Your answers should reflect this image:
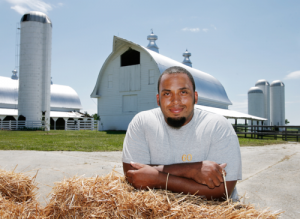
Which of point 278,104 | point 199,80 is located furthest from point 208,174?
point 278,104

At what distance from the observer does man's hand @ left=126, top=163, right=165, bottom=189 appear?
1.70 m

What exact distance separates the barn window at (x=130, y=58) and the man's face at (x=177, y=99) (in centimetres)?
2149

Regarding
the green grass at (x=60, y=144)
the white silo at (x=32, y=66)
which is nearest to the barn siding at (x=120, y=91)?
the white silo at (x=32, y=66)

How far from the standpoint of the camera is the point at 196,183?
168cm

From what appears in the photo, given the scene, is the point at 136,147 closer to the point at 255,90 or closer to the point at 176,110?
the point at 176,110

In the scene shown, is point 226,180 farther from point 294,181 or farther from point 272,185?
point 294,181

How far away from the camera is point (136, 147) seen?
Answer: 1949 millimetres

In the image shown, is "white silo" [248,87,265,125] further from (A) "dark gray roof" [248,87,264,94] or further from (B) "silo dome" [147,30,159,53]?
(B) "silo dome" [147,30,159,53]

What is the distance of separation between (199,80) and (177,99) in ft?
78.9

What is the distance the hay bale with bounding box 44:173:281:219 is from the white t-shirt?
11.2 inches

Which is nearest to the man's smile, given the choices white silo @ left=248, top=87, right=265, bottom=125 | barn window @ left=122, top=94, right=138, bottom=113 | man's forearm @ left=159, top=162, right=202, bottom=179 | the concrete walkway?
man's forearm @ left=159, top=162, right=202, bottom=179


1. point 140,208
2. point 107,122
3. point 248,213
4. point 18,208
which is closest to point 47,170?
point 18,208

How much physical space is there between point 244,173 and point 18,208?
4.13 meters

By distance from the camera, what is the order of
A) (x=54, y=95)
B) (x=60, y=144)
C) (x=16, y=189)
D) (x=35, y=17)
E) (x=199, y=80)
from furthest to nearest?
(x=54, y=95), (x=35, y=17), (x=199, y=80), (x=60, y=144), (x=16, y=189)
